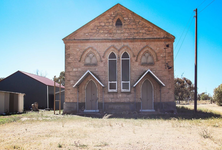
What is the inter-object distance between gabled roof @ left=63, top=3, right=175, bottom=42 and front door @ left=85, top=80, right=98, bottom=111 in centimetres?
434

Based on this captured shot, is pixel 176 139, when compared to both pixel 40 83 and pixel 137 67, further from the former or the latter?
pixel 40 83

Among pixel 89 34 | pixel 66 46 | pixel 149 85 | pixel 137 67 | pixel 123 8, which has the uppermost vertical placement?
pixel 123 8

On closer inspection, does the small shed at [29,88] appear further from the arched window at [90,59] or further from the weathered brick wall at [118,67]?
the arched window at [90,59]

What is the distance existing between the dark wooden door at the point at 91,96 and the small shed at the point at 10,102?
7.84 metres

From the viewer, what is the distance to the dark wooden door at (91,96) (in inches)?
695

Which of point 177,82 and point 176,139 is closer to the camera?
point 176,139

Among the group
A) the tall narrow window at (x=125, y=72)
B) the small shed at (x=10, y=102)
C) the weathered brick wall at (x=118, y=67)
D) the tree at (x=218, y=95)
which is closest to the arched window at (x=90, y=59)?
the weathered brick wall at (x=118, y=67)

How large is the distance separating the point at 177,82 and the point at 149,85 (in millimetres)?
22450

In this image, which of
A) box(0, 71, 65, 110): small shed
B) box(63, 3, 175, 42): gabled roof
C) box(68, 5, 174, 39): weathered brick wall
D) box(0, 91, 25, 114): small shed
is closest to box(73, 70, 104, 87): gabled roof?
box(63, 3, 175, 42): gabled roof

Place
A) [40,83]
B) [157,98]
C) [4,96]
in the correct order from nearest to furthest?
[157,98], [4,96], [40,83]

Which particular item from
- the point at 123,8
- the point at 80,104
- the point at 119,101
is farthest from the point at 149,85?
the point at 123,8

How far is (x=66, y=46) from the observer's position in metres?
18.1

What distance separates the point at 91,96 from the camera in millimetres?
17734

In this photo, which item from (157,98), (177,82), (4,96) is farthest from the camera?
(177,82)
